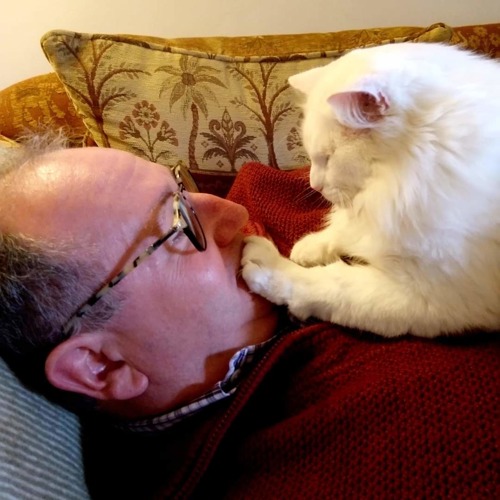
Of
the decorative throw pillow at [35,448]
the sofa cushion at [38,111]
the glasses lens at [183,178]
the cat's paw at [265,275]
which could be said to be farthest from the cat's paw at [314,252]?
the sofa cushion at [38,111]

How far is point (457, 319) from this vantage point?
2.37 ft

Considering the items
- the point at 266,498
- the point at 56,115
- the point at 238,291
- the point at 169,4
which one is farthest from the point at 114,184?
the point at 169,4

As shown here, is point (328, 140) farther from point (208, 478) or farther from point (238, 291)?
point (208, 478)

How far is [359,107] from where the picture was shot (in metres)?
0.79

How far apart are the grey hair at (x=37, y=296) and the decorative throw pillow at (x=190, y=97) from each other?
588mm

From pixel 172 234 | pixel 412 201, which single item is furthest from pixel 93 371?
pixel 412 201

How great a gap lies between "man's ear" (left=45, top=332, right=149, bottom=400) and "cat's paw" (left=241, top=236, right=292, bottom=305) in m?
0.21

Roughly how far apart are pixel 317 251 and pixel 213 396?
1.05 ft

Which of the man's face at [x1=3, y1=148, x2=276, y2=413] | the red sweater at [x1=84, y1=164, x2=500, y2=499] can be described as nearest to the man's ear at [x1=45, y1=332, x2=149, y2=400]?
the man's face at [x1=3, y1=148, x2=276, y2=413]

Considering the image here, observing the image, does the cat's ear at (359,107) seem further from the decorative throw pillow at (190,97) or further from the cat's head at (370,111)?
the decorative throw pillow at (190,97)

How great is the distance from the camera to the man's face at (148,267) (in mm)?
694

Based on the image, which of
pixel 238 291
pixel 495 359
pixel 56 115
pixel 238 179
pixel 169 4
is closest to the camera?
pixel 495 359

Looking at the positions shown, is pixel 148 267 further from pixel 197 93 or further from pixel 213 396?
pixel 197 93

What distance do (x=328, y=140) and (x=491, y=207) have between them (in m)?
0.30
